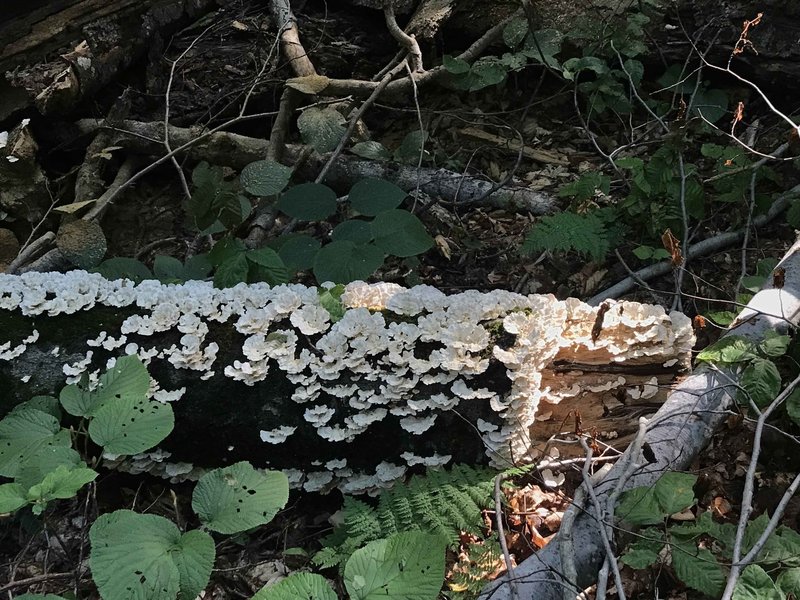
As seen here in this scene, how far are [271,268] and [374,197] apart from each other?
80cm

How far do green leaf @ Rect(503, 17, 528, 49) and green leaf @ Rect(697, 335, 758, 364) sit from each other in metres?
3.16

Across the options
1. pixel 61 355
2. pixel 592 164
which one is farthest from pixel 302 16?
pixel 61 355

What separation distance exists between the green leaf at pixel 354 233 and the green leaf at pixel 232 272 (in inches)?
20.8

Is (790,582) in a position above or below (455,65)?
below

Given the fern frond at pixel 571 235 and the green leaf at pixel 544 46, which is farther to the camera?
the green leaf at pixel 544 46

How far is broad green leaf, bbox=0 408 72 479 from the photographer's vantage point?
226 cm

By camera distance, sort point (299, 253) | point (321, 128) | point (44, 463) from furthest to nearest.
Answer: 1. point (321, 128)
2. point (299, 253)
3. point (44, 463)

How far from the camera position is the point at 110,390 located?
7.80ft

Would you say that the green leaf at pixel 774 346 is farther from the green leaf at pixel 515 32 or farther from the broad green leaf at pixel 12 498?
the green leaf at pixel 515 32

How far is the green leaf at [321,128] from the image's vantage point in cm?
434

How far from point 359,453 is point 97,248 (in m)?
2.38

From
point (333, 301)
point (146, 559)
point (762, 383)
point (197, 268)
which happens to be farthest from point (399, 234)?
point (146, 559)

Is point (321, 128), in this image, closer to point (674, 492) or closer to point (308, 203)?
point (308, 203)

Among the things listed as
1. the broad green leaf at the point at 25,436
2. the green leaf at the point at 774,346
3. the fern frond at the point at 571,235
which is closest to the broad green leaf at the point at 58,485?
the broad green leaf at the point at 25,436
